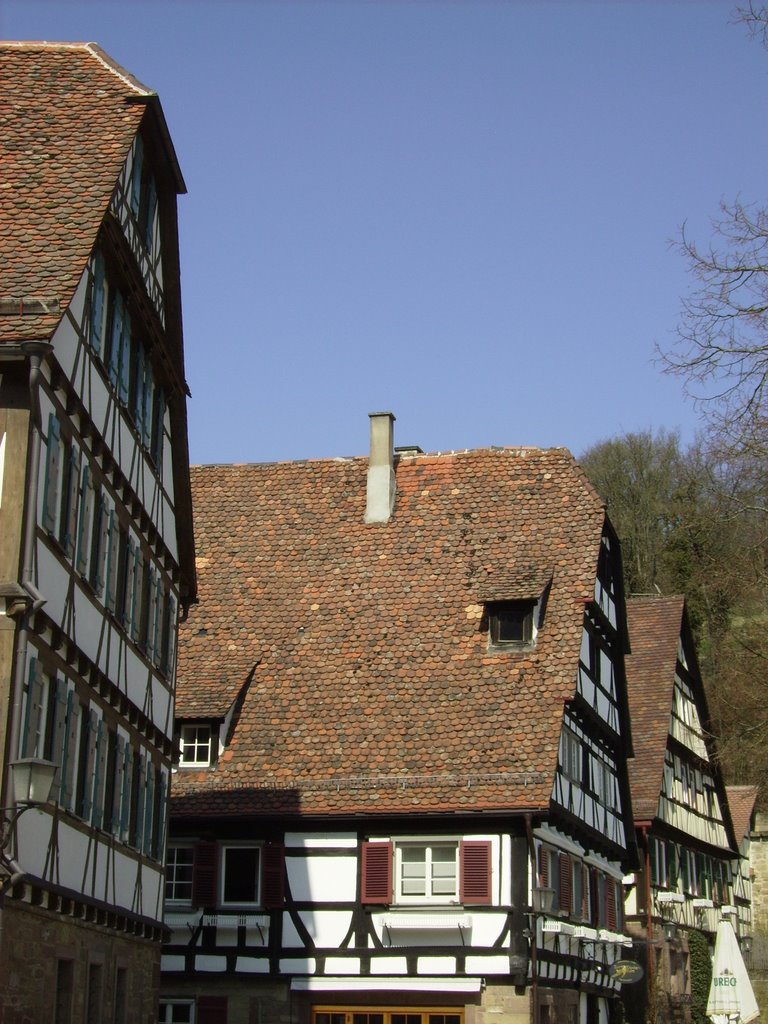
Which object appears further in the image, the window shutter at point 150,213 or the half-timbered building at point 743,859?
the half-timbered building at point 743,859

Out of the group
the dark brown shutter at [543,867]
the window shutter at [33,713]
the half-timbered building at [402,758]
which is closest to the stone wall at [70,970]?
the window shutter at [33,713]

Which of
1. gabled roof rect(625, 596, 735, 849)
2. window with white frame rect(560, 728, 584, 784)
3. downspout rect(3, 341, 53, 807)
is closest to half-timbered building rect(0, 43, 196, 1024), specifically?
downspout rect(3, 341, 53, 807)

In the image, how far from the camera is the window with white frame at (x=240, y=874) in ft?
84.4

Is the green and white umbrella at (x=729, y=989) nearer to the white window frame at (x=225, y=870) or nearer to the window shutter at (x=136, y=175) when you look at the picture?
the white window frame at (x=225, y=870)

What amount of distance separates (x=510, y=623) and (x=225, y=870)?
20.8ft

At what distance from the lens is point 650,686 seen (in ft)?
124

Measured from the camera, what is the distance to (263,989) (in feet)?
82.7

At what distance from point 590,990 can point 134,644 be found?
13091 mm

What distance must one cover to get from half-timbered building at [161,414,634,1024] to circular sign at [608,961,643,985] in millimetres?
452

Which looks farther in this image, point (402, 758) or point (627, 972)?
point (627, 972)

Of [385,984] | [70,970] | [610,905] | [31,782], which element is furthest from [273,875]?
[31,782]

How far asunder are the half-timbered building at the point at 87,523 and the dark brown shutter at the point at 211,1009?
14.9 feet

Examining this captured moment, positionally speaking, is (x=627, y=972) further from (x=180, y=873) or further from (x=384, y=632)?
(x=180, y=873)

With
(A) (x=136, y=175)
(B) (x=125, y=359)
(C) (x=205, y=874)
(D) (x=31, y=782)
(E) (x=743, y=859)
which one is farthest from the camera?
(E) (x=743, y=859)
